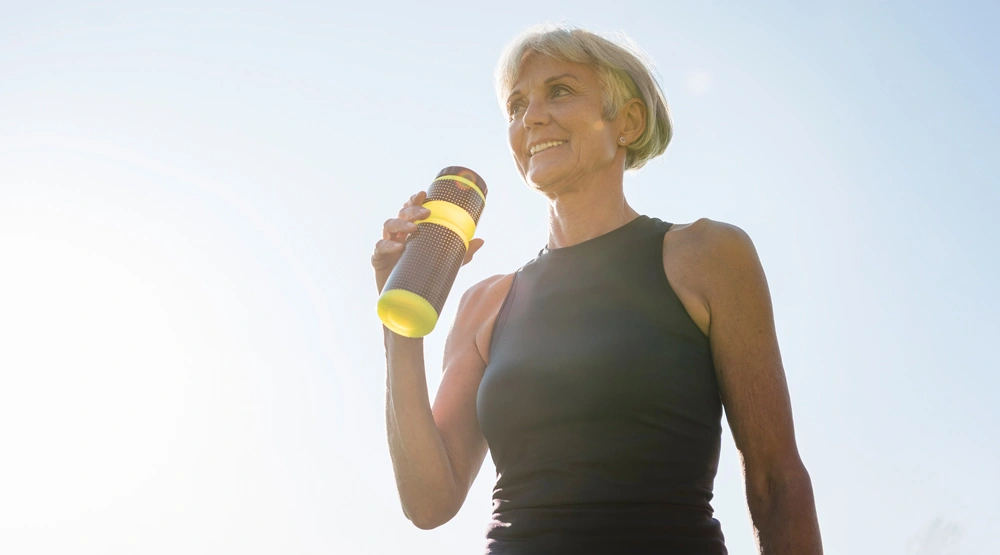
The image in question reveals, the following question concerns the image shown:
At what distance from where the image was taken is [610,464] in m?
2.52

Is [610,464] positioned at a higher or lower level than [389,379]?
lower

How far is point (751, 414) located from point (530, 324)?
32.5 inches

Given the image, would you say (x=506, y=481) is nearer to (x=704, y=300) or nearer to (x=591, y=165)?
(x=704, y=300)

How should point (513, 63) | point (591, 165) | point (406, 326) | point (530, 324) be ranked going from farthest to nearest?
point (513, 63), point (591, 165), point (530, 324), point (406, 326)

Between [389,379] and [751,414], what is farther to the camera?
[389,379]

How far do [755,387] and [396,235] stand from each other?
125cm

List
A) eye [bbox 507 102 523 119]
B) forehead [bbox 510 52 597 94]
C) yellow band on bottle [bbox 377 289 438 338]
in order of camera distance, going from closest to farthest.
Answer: yellow band on bottle [bbox 377 289 438 338] < forehead [bbox 510 52 597 94] < eye [bbox 507 102 523 119]

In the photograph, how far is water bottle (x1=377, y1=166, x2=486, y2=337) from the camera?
7.84 feet

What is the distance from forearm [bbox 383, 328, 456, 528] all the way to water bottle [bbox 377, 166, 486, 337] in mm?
406

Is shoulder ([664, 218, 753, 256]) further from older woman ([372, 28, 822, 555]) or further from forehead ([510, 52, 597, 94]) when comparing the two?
forehead ([510, 52, 597, 94])

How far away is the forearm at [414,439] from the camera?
292cm

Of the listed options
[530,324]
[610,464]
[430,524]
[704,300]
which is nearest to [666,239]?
[704,300]

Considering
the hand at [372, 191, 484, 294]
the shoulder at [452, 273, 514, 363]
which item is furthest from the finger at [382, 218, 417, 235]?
the shoulder at [452, 273, 514, 363]

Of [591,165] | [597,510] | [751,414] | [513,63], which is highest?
[513,63]
